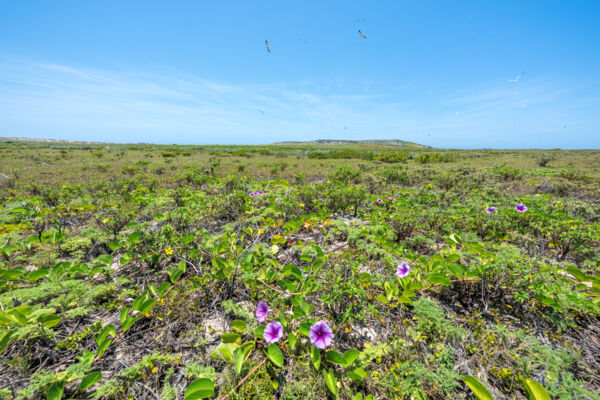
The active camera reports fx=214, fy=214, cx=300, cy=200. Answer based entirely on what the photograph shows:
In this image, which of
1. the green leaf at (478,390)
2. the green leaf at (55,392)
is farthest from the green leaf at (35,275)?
the green leaf at (478,390)

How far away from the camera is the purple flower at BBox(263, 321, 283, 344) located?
168 cm

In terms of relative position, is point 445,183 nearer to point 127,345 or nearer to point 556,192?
point 556,192

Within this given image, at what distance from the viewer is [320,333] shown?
1.63 meters

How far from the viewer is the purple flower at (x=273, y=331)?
5.51ft

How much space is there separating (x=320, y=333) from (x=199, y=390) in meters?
0.85

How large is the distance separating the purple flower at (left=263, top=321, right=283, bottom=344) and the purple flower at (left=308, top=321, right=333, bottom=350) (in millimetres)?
256

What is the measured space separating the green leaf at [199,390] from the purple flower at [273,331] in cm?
47

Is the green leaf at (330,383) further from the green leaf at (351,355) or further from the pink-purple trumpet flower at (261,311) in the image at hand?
the pink-purple trumpet flower at (261,311)

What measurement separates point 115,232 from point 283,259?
3002 millimetres

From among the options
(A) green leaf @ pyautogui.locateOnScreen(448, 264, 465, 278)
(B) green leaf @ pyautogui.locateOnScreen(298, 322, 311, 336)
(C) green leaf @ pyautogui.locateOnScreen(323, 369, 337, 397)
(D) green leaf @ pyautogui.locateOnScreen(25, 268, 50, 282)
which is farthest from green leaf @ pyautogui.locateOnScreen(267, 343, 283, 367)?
(D) green leaf @ pyautogui.locateOnScreen(25, 268, 50, 282)

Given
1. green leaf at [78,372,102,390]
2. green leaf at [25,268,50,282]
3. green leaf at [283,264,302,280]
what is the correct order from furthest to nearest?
green leaf at [283,264,302,280] < green leaf at [25,268,50,282] < green leaf at [78,372,102,390]

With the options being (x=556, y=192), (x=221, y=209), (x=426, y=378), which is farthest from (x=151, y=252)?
(x=556, y=192)

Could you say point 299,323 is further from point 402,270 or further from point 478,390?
point 478,390

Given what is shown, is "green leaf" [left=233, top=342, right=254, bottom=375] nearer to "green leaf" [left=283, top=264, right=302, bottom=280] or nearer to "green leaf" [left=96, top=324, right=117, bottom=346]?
"green leaf" [left=283, top=264, right=302, bottom=280]
